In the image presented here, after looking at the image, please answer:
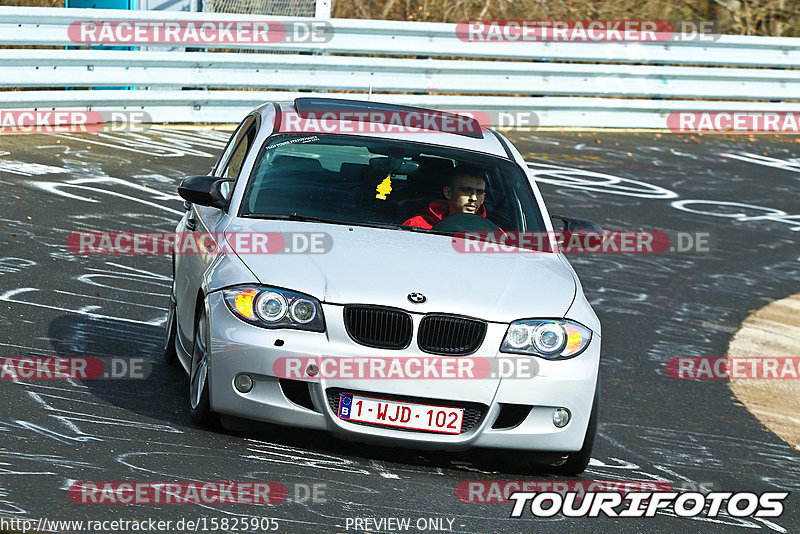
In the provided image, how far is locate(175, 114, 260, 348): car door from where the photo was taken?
6720 millimetres

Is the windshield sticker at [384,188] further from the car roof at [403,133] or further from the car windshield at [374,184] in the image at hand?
the car roof at [403,133]

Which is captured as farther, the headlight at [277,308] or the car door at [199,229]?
the car door at [199,229]

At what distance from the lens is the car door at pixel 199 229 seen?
22.0 ft

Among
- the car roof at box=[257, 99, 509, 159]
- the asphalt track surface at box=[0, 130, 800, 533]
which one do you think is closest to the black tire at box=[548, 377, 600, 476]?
the asphalt track surface at box=[0, 130, 800, 533]

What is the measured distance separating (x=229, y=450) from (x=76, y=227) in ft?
18.4

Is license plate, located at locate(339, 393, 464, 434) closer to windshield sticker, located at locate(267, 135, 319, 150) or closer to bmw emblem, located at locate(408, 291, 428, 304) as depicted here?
bmw emblem, located at locate(408, 291, 428, 304)

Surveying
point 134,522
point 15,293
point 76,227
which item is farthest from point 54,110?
point 134,522

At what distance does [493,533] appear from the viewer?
211 inches

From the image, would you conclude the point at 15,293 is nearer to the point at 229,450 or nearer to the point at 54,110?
the point at 229,450

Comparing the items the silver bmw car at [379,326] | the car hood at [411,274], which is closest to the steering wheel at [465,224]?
the silver bmw car at [379,326]

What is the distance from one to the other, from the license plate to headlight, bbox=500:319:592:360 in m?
0.40

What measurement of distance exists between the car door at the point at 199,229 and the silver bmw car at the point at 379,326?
0.03 metres

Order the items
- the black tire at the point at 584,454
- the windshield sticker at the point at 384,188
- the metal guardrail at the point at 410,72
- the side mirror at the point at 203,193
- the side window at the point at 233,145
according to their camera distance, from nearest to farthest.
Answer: the black tire at the point at 584,454 < the side mirror at the point at 203,193 < the windshield sticker at the point at 384,188 < the side window at the point at 233,145 < the metal guardrail at the point at 410,72

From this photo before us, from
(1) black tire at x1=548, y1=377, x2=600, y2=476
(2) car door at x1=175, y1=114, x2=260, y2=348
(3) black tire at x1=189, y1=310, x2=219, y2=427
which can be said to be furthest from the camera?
(2) car door at x1=175, y1=114, x2=260, y2=348
